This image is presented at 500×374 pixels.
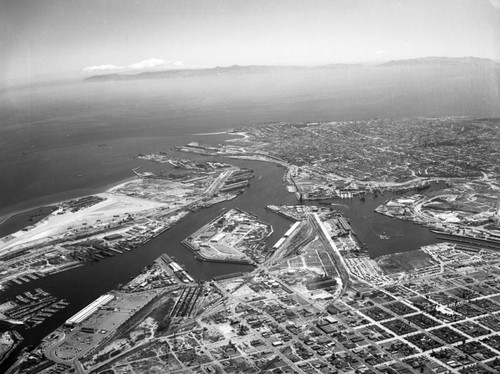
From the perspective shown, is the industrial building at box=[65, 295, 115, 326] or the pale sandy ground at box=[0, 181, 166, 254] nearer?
the industrial building at box=[65, 295, 115, 326]

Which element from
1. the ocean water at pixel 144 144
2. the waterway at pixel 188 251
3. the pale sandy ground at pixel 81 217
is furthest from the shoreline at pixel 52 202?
the waterway at pixel 188 251

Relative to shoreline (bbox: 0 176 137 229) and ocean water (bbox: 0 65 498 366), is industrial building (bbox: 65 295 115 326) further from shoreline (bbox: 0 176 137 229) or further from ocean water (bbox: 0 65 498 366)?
shoreline (bbox: 0 176 137 229)

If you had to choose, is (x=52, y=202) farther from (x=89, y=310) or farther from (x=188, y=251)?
(x=89, y=310)

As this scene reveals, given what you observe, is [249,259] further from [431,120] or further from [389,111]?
[389,111]

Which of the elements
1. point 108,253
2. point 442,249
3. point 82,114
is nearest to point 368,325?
point 442,249

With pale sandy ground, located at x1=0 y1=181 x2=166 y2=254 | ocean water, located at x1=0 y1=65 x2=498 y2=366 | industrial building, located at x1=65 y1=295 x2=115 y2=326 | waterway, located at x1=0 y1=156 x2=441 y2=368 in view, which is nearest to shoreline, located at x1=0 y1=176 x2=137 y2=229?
ocean water, located at x1=0 y1=65 x2=498 y2=366
